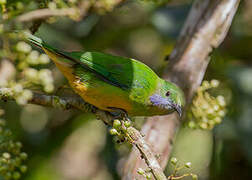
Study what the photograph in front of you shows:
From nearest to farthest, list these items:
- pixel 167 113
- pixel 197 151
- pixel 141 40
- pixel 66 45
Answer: pixel 167 113 → pixel 197 151 → pixel 66 45 → pixel 141 40

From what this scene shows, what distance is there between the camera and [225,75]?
14.1 ft

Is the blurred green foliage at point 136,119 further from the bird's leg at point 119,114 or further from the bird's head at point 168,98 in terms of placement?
the bird's head at point 168,98

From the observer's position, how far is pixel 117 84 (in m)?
3.21

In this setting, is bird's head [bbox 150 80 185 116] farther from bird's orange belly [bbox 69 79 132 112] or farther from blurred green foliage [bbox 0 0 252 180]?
blurred green foliage [bbox 0 0 252 180]

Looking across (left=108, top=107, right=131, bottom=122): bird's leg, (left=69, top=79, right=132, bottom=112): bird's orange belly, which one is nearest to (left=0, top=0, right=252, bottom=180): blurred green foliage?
(left=108, top=107, right=131, bottom=122): bird's leg

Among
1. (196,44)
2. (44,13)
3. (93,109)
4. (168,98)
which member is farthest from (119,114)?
(44,13)

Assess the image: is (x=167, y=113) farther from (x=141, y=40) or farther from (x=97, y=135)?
(x=141, y=40)

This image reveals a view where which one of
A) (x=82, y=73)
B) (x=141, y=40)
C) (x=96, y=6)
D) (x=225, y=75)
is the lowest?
(x=141, y=40)

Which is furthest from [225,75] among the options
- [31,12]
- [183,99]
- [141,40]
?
[31,12]

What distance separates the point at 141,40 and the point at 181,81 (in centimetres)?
227

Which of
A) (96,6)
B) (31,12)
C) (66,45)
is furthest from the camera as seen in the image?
(66,45)

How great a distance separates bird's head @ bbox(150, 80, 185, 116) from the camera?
341 cm

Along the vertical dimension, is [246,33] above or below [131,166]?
above

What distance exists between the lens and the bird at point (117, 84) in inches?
122
